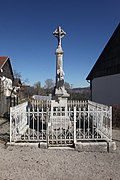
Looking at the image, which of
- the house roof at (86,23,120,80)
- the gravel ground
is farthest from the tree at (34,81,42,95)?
the gravel ground

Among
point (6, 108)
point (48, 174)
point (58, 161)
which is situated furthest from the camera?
point (6, 108)

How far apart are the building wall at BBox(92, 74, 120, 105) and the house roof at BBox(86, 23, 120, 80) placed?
47cm

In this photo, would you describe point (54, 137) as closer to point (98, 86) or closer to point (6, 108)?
point (6, 108)

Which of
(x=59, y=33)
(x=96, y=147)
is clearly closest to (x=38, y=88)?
(x=59, y=33)

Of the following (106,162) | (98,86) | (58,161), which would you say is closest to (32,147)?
(58,161)

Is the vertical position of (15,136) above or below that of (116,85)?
below

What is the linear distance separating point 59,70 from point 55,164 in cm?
496

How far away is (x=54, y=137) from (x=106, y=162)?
228cm

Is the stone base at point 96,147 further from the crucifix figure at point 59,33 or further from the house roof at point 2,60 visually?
the house roof at point 2,60

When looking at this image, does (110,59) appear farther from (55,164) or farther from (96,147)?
(55,164)

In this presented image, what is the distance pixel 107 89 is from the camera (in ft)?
56.9

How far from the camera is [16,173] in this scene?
4520 millimetres


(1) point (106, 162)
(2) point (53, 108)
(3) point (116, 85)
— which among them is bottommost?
(1) point (106, 162)

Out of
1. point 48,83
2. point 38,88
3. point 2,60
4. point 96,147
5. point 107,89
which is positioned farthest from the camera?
point 48,83
